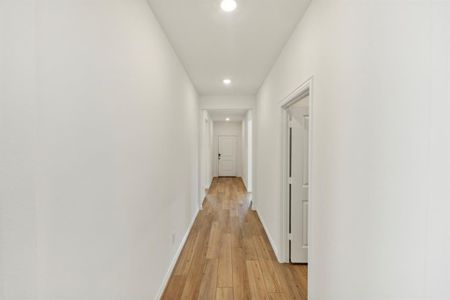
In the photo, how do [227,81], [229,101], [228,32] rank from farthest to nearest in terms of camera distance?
1. [229,101]
2. [227,81]
3. [228,32]

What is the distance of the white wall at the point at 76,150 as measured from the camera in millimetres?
670

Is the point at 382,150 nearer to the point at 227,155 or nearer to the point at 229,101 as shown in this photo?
the point at 229,101

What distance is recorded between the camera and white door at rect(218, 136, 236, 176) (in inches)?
390

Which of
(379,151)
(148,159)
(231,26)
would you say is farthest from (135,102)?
(379,151)

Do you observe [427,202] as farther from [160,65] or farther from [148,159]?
[160,65]

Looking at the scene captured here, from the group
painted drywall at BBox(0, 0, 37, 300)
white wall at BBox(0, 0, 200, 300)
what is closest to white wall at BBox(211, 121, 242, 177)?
white wall at BBox(0, 0, 200, 300)

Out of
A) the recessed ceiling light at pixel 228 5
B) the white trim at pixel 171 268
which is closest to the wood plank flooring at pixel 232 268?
the white trim at pixel 171 268

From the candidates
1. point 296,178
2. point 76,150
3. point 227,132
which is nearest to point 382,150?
point 76,150

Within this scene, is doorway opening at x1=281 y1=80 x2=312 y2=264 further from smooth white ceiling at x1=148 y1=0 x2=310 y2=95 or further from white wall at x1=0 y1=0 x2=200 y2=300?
white wall at x1=0 y1=0 x2=200 y2=300

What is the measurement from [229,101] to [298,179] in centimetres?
277

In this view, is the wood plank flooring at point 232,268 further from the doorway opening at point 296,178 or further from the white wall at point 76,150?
the white wall at point 76,150

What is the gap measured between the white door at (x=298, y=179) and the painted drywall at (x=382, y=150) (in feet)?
3.69

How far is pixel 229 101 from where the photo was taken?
499 cm

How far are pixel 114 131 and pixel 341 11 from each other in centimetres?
142
